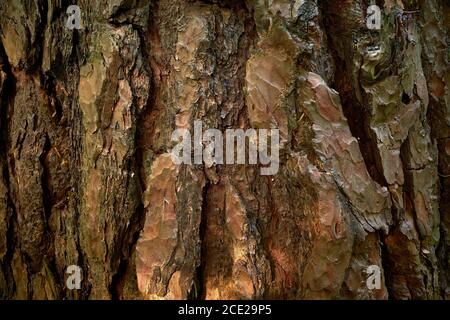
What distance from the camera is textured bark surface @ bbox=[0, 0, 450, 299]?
3.54ft

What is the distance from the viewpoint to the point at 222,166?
1114 millimetres

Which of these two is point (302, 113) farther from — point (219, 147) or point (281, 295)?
point (281, 295)

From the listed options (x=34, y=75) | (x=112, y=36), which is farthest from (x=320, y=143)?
(x=34, y=75)

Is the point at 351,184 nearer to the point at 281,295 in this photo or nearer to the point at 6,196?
the point at 281,295

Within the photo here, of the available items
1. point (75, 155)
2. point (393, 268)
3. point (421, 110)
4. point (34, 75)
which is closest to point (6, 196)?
point (75, 155)

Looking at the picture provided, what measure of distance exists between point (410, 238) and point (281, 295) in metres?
0.42

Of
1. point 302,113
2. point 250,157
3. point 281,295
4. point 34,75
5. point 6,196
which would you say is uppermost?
point 34,75

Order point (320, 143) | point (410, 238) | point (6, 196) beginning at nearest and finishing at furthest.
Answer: point (320, 143)
point (410, 238)
point (6, 196)

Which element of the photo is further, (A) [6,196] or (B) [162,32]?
(A) [6,196]

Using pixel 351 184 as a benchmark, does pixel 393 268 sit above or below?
below

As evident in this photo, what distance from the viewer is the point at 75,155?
125 centimetres

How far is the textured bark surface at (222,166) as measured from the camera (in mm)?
1079

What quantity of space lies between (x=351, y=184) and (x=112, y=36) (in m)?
0.76

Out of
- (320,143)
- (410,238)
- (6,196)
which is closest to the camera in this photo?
(320,143)
